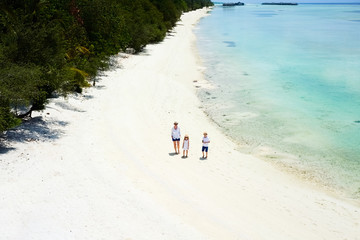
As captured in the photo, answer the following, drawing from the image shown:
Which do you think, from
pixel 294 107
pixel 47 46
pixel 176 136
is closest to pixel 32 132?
pixel 47 46

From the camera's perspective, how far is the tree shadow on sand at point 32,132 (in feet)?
51.9

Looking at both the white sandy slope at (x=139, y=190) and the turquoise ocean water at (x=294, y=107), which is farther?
the turquoise ocean water at (x=294, y=107)

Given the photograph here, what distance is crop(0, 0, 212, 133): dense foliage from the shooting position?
50.6ft

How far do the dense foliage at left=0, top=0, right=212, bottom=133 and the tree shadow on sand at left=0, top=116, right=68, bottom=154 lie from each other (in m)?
0.73

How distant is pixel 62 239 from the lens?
10.2m

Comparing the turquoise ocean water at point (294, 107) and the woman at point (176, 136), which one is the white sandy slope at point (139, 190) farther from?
the turquoise ocean water at point (294, 107)

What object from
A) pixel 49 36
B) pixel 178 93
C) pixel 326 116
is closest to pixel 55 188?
pixel 49 36

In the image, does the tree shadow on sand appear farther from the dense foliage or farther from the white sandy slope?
the dense foliage

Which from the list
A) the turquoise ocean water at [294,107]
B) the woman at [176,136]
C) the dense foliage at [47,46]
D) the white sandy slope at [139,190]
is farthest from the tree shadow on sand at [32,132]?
the turquoise ocean water at [294,107]

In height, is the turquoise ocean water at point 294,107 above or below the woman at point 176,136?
below

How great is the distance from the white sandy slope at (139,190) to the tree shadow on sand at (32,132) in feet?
0.16

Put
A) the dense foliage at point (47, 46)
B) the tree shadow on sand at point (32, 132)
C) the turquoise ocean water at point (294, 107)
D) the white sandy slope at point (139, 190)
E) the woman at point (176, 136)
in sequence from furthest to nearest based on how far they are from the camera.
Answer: the turquoise ocean water at point (294, 107) < the woman at point (176, 136) < the tree shadow on sand at point (32, 132) < the dense foliage at point (47, 46) < the white sandy slope at point (139, 190)

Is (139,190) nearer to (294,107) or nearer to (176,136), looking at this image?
(176,136)

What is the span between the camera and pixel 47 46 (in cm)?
1889
